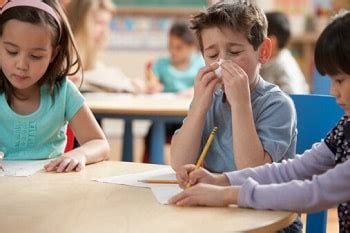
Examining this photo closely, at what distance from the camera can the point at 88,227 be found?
1.17 m

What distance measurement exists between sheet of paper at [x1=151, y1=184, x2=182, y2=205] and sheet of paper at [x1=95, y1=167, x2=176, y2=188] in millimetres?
31


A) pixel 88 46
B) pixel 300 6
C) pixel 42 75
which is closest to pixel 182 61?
pixel 88 46

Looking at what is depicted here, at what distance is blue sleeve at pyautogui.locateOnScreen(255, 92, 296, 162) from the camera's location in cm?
156

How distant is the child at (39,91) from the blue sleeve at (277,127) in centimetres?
41

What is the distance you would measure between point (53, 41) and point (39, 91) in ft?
0.46

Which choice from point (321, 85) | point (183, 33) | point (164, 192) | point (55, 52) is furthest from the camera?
point (183, 33)

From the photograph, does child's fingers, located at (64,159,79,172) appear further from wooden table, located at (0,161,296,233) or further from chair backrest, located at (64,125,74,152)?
chair backrest, located at (64,125,74,152)

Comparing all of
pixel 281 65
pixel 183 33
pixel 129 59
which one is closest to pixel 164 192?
pixel 281 65

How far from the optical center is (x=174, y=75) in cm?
445

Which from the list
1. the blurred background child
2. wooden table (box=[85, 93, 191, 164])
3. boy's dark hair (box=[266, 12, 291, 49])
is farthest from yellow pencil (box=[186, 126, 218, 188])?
boy's dark hair (box=[266, 12, 291, 49])

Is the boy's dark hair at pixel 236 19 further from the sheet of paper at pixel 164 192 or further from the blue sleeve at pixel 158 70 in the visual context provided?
the blue sleeve at pixel 158 70

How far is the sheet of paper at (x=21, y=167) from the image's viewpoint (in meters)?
1.59

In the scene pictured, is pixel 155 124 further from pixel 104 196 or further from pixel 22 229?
pixel 22 229

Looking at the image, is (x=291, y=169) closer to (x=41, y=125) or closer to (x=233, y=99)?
(x=233, y=99)
